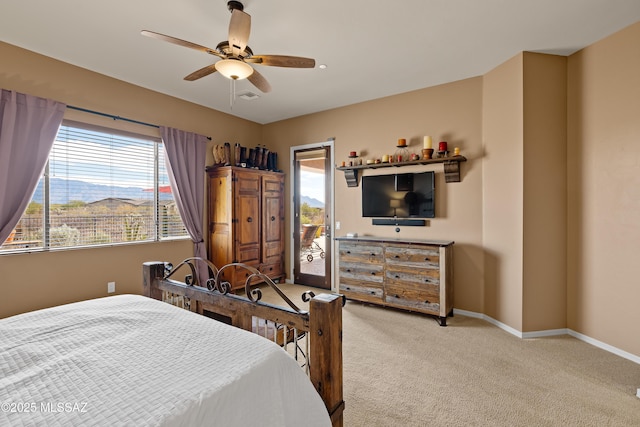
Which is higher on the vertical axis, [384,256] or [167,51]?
[167,51]

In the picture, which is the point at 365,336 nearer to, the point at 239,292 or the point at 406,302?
the point at 406,302

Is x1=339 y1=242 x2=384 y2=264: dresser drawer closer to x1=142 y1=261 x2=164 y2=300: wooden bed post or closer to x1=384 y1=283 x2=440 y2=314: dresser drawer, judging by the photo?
x1=384 y1=283 x2=440 y2=314: dresser drawer

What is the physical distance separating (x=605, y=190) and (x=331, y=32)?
2931 millimetres

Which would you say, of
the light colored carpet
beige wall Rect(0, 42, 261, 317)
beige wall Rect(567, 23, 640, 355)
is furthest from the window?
beige wall Rect(567, 23, 640, 355)

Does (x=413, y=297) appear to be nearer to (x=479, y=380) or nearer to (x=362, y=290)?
(x=362, y=290)

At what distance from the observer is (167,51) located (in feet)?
9.77

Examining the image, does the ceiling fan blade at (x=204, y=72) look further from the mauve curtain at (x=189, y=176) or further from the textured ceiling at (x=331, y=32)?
the mauve curtain at (x=189, y=176)

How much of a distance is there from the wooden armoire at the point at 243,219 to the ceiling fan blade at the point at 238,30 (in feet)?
7.72

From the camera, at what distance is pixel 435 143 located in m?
3.85

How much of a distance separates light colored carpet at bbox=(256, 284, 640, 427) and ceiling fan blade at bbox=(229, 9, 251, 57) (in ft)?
8.52

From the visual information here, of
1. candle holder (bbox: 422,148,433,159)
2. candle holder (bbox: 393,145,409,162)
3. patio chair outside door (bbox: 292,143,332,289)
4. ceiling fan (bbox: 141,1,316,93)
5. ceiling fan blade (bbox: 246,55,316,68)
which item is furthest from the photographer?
patio chair outside door (bbox: 292,143,332,289)

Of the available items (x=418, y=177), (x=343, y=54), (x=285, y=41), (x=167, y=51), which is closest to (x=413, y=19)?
(x=343, y=54)

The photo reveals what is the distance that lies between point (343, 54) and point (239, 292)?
11.8ft

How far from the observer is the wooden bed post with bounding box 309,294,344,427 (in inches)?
50.8
